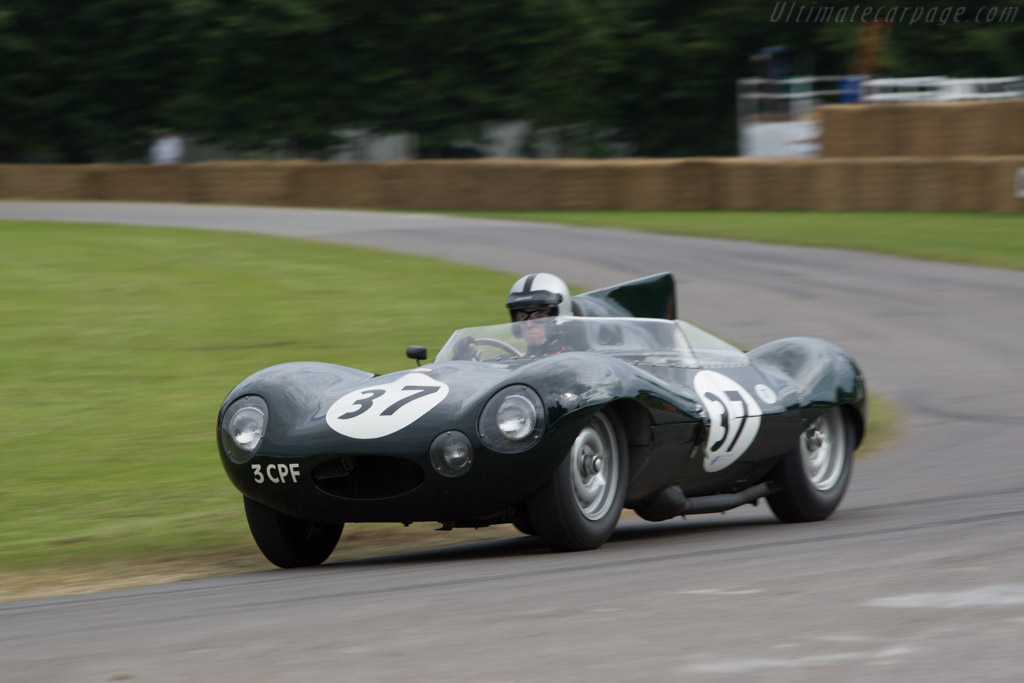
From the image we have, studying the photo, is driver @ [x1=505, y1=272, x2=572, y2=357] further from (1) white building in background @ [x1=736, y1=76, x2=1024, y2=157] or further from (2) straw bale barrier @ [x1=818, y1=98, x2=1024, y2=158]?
(1) white building in background @ [x1=736, y1=76, x2=1024, y2=157]

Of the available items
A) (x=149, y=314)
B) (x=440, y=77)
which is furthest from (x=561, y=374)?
(x=440, y=77)

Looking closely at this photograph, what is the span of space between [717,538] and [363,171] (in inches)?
836

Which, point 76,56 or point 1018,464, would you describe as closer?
point 1018,464

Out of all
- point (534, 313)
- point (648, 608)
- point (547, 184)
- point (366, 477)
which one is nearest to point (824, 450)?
point (534, 313)

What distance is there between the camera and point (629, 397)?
591cm

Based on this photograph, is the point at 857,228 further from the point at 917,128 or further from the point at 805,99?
the point at 805,99

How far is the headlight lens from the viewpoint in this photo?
5578mm

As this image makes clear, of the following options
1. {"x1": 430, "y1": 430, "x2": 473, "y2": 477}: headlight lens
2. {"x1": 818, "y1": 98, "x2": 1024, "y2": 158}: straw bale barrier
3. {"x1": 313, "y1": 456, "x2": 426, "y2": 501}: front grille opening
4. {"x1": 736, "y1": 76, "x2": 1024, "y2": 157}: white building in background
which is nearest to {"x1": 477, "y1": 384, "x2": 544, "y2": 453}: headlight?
{"x1": 430, "y1": 430, "x2": 473, "y2": 477}: headlight lens

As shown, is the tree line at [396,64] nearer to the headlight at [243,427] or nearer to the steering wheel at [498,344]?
the steering wheel at [498,344]

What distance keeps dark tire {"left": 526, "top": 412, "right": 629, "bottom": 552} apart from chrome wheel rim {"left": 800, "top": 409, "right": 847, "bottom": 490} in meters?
1.47

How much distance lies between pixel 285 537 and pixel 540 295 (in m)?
1.74

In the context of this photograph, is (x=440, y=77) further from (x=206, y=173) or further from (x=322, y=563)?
(x=322, y=563)

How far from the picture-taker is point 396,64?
3619 cm

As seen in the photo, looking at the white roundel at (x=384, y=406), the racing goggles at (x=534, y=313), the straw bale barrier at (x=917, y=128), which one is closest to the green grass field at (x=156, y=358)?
the white roundel at (x=384, y=406)
